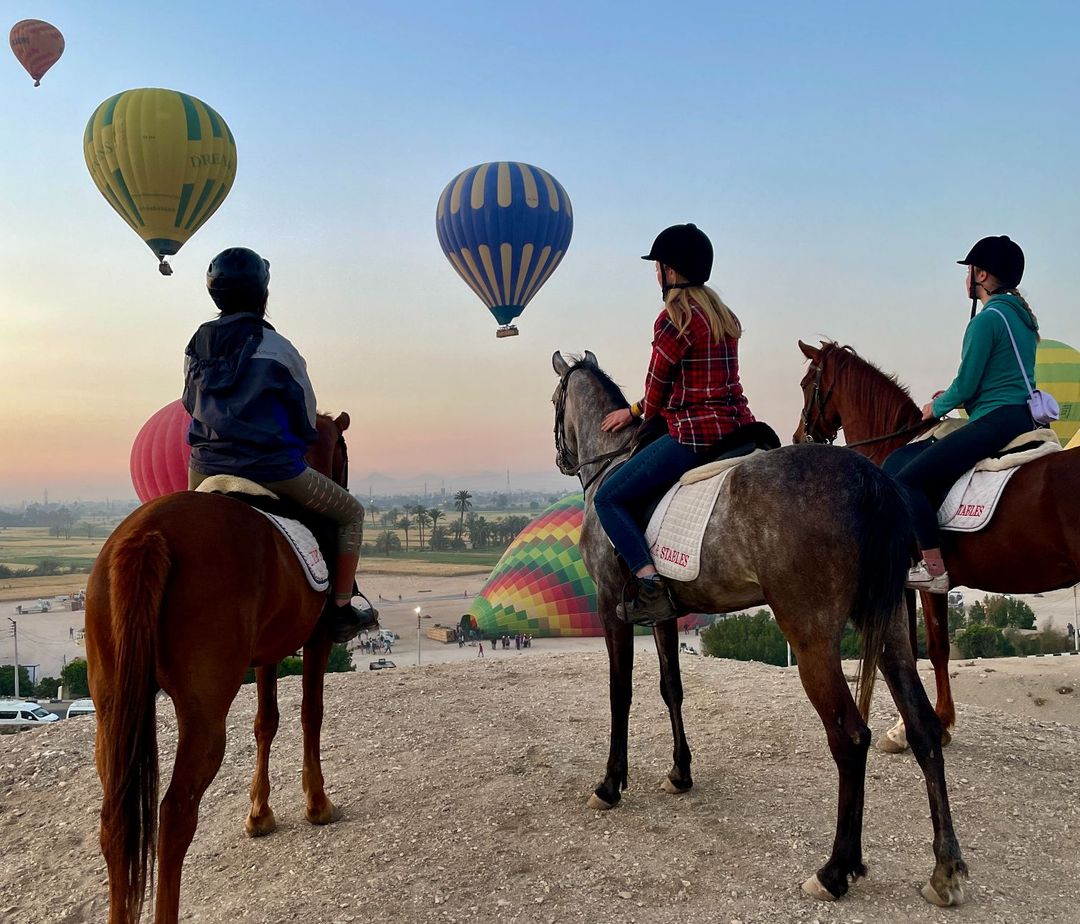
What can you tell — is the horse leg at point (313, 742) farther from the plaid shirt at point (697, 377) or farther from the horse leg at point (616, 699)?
the plaid shirt at point (697, 377)

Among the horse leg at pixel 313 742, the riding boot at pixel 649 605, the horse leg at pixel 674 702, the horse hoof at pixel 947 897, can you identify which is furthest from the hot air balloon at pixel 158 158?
the horse hoof at pixel 947 897

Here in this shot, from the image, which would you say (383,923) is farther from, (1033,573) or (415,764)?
(1033,573)

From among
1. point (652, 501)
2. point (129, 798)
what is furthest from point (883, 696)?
point (129, 798)

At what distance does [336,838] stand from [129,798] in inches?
82.6

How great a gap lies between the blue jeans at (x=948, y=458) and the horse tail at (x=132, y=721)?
14.9ft

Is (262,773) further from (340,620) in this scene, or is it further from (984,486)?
(984,486)

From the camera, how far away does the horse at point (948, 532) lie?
511cm

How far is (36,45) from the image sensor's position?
4291cm

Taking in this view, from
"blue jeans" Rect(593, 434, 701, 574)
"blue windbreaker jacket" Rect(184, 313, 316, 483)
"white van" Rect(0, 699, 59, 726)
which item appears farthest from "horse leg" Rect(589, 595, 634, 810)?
"white van" Rect(0, 699, 59, 726)

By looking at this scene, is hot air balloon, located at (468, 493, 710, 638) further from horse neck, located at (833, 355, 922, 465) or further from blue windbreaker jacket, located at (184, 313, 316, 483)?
blue windbreaker jacket, located at (184, 313, 316, 483)

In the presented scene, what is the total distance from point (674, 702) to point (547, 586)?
42508 millimetres

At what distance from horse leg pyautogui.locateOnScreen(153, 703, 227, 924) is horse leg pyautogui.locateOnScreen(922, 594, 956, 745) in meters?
5.44

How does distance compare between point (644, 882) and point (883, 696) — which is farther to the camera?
point (883, 696)

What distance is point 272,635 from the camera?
162 inches
